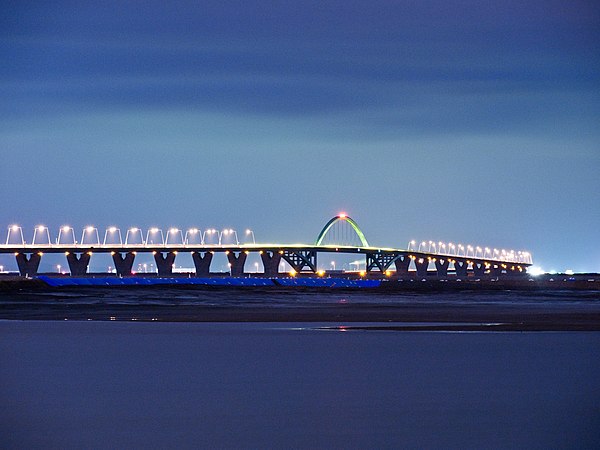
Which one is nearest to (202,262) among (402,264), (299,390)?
(402,264)

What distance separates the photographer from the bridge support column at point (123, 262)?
16888cm

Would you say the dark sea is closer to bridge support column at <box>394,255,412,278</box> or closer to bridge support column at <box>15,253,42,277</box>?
bridge support column at <box>15,253,42,277</box>

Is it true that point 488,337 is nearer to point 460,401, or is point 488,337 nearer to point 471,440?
point 460,401

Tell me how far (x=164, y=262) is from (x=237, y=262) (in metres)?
10.6

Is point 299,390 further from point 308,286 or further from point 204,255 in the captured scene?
point 204,255

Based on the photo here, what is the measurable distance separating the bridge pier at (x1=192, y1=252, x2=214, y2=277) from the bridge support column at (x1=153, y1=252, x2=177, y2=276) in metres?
3.24

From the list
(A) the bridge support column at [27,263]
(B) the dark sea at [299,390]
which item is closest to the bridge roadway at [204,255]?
(A) the bridge support column at [27,263]

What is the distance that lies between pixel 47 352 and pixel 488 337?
1328 cm

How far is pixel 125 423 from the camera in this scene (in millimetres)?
20672

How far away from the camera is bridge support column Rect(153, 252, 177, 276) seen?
6786 inches

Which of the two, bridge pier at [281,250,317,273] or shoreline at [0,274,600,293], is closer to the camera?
shoreline at [0,274,600,293]

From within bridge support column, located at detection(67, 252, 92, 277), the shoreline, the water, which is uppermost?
bridge support column, located at detection(67, 252, 92, 277)

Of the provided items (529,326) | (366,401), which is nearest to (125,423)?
(366,401)

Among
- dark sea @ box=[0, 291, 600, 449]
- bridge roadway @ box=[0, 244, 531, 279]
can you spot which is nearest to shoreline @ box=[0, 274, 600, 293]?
bridge roadway @ box=[0, 244, 531, 279]
